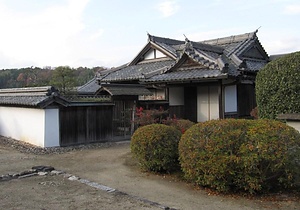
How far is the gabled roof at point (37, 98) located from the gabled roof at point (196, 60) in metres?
5.70

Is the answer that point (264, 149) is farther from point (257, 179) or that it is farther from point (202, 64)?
point (202, 64)

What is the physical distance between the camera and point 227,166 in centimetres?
689

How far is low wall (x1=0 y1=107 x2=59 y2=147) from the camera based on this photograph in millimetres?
13883

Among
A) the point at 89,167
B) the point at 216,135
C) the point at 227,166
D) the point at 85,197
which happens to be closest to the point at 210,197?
the point at 227,166

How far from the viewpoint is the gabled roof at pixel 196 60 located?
50.8 feet

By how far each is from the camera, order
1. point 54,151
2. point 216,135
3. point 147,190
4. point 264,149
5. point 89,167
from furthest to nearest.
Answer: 1. point 54,151
2. point 89,167
3. point 147,190
4. point 216,135
5. point 264,149

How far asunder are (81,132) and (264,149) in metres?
10.2

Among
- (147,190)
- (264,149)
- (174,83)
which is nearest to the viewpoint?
(264,149)

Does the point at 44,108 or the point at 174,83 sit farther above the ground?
the point at 174,83

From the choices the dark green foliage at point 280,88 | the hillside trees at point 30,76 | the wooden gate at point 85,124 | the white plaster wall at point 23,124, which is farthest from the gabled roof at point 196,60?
the hillside trees at point 30,76

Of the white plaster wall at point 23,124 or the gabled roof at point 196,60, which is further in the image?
the gabled roof at point 196,60

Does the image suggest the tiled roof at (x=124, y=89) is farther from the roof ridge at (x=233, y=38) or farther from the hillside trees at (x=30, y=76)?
the hillside trees at (x=30, y=76)

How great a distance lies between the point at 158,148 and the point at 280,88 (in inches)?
167

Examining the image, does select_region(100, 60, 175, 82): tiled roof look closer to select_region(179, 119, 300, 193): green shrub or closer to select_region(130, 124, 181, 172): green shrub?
select_region(130, 124, 181, 172): green shrub
